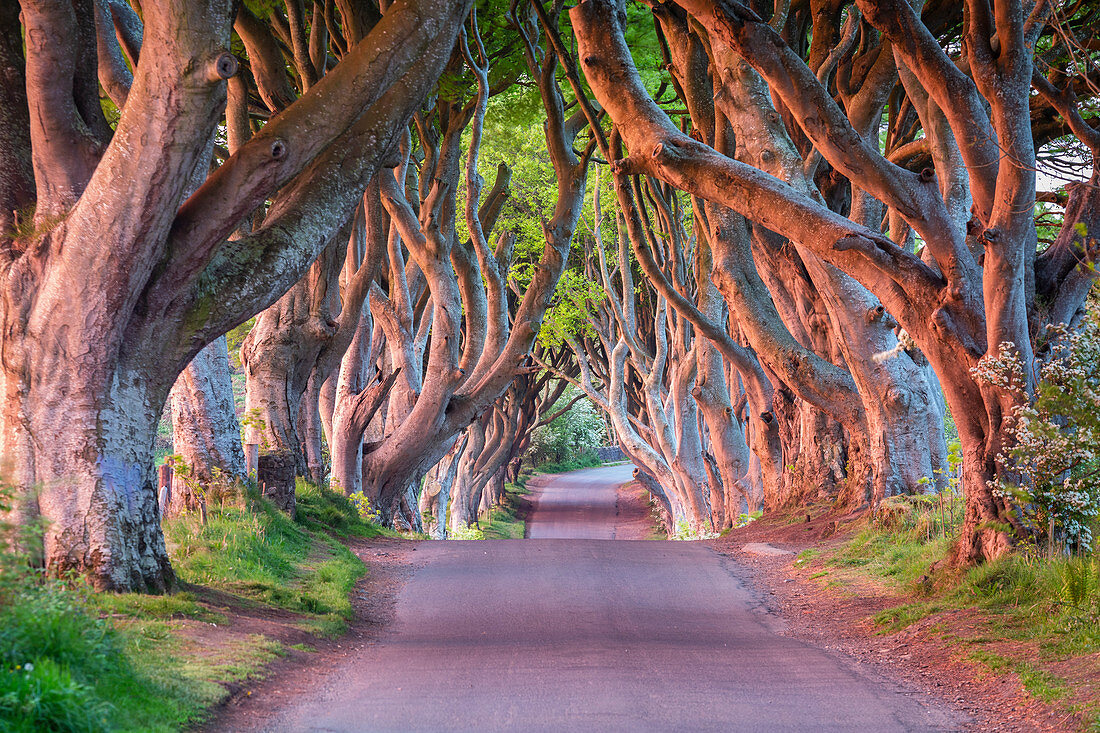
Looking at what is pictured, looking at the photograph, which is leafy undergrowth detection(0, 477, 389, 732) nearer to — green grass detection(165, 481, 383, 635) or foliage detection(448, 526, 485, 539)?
green grass detection(165, 481, 383, 635)

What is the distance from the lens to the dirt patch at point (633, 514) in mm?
26938

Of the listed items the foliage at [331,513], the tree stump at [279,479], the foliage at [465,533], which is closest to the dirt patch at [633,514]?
the foliage at [465,533]

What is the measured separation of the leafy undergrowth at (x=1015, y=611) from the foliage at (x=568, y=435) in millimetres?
37907

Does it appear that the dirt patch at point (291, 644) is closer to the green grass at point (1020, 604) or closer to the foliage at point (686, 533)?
the green grass at point (1020, 604)

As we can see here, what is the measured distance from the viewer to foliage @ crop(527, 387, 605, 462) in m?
47.6

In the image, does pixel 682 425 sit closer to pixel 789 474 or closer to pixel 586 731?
pixel 789 474

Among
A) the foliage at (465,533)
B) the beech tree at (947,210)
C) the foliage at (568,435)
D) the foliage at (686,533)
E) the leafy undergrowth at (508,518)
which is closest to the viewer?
the beech tree at (947,210)

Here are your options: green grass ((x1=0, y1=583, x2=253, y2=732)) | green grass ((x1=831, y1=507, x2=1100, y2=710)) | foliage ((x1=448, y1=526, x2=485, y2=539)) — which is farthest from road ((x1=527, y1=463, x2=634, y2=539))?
green grass ((x1=0, y1=583, x2=253, y2=732))

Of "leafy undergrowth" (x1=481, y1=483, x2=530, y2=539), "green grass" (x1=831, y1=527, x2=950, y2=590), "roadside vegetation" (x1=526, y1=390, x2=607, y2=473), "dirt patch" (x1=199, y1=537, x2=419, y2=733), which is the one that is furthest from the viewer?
"roadside vegetation" (x1=526, y1=390, x2=607, y2=473)

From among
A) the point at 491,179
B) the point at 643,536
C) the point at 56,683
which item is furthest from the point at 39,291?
the point at 643,536

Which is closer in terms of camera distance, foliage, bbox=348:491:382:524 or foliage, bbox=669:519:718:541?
foliage, bbox=348:491:382:524

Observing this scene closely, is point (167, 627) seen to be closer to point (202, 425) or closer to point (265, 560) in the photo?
point (265, 560)

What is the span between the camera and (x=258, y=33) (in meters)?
10.7

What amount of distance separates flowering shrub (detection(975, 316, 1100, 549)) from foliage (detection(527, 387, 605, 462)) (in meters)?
39.2
